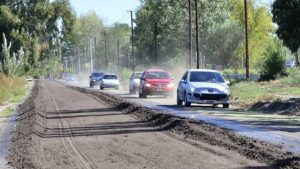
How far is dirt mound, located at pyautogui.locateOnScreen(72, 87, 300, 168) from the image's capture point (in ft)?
40.8

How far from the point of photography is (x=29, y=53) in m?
91.4

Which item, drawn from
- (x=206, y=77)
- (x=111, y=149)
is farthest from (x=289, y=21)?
(x=111, y=149)

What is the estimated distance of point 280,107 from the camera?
2878cm

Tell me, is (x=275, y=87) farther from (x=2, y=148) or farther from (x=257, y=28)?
(x=257, y=28)

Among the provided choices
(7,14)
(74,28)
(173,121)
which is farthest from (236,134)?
(74,28)

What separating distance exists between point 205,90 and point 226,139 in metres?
13.9

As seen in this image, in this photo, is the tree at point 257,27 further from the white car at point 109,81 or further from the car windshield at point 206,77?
the car windshield at point 206,77

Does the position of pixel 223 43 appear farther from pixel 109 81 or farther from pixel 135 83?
pixel 135 83

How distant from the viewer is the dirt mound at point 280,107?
27.0m

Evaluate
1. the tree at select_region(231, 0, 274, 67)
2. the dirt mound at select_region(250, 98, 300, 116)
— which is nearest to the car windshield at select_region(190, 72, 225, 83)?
the dirt mound at select_region(250, 98, 300, 116)

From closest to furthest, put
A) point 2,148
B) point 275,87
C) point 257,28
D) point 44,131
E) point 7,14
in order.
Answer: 1. point 2,148
2. point 44,131
3. point 275,87
4. point 7,14
5. point 257,28

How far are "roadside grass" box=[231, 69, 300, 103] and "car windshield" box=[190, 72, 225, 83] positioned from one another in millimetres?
3362

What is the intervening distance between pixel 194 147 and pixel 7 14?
246 ft

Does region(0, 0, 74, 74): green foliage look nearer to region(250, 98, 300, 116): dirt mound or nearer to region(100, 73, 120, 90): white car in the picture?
region(100, 73, 120, 90): white car
